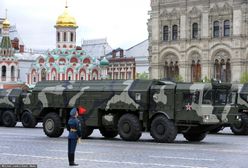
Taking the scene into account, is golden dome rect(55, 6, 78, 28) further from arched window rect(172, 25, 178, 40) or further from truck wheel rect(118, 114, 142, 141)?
truck wheel rect(118, 114, 142, 141)

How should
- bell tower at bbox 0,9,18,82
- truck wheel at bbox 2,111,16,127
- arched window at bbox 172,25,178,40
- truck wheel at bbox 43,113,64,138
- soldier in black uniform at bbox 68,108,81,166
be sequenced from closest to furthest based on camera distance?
soldier in black uniform at bbox 68,108,81,166 → truck wheel at bbox 43,113,64,138 → truck wheel at bbox 2,111,16,127 → arched window at bbox 172,25,178,40 → bell tower at bbox 0,9,18,82

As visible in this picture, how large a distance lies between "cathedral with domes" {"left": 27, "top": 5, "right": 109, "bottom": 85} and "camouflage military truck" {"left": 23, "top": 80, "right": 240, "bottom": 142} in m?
66.2

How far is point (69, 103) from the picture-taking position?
28.3 metres

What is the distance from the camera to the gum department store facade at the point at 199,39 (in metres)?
67.4

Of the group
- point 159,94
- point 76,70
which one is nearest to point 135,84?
point 159,94

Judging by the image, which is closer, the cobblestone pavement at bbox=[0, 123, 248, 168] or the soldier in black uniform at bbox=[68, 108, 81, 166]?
the soldier in black uniform at bbox=[68, 108, 81, 166]

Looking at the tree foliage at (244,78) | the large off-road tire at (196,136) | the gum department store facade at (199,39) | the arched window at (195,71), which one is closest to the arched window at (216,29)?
the gum department store facade at (199,39)

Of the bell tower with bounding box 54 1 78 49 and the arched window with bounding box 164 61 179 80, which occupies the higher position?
the bell tower with bounding box 54 1 78 49

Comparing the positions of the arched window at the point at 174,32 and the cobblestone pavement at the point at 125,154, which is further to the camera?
the arched window at the point at 174,32

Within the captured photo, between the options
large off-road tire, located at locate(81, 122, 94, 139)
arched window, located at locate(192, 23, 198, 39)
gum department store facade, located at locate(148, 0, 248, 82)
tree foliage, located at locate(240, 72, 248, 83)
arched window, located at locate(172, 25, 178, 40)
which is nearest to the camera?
large off-road tire, located at locate(81, 122, 94, 139)

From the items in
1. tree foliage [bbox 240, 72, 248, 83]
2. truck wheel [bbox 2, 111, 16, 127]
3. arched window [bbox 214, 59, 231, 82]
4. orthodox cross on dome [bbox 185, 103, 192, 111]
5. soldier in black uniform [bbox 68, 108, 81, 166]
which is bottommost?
truck wheel [bbox 2, 111, 16, 127]

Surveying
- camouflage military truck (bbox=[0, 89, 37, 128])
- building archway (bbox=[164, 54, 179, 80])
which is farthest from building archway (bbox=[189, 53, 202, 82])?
camouflage military truck (bbox=[0, 89, 37, 128])

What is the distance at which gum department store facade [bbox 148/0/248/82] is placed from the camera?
2655 inches

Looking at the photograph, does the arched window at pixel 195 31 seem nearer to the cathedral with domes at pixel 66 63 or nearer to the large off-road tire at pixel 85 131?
the cathedral with domes at pixel 66 63
